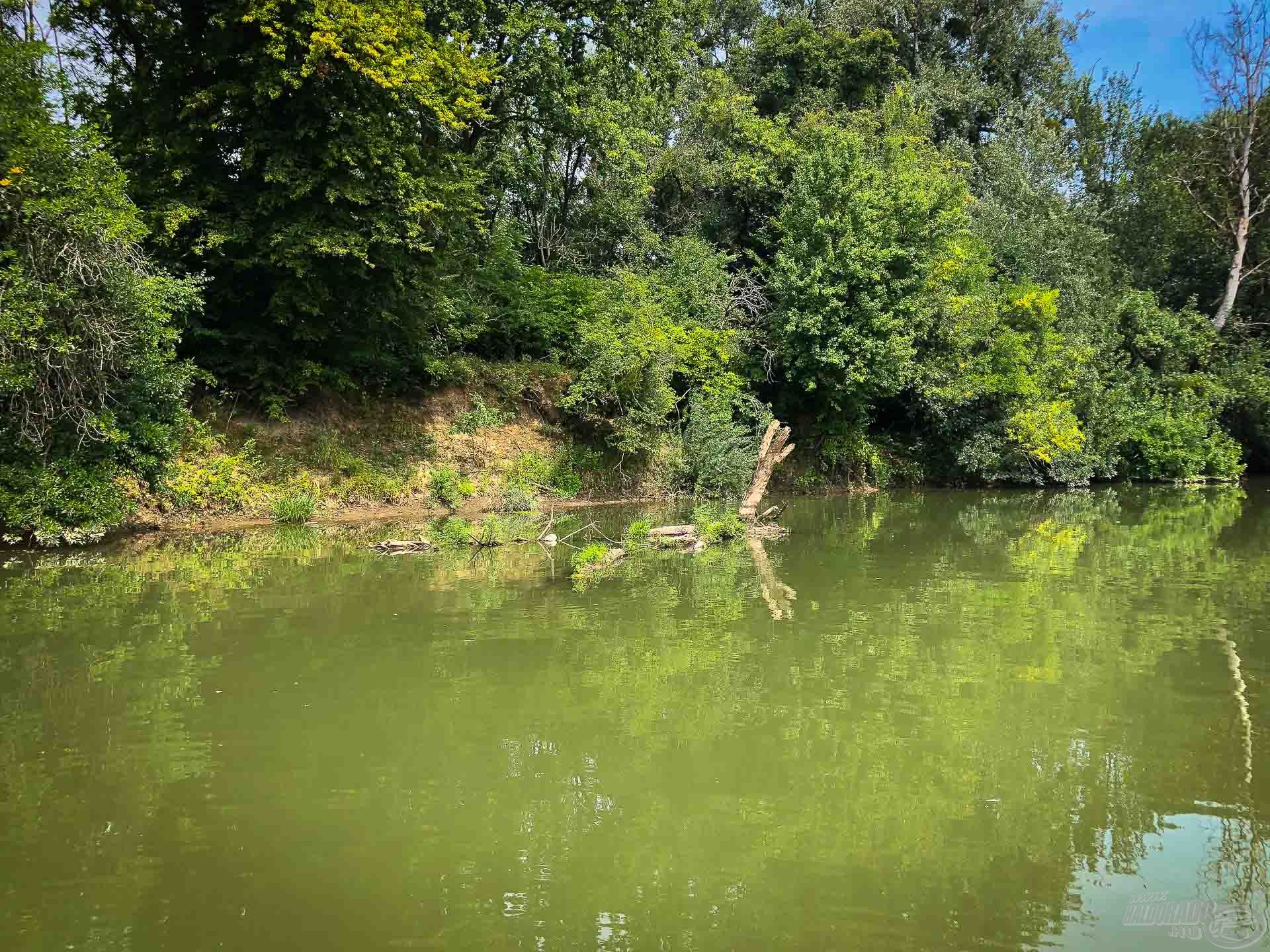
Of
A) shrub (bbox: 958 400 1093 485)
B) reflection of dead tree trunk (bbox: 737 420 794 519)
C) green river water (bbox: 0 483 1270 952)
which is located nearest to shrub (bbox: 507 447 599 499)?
reflection of dead tree trunk (bbox: 737 420 794 519)

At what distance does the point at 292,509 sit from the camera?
632 inches

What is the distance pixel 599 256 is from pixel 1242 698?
24785 millimetres

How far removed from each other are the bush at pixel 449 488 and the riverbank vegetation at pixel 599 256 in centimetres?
7

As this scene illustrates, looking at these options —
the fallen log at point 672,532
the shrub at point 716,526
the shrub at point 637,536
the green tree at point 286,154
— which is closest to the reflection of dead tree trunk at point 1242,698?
the shrub at point 716,526

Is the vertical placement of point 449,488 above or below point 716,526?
above

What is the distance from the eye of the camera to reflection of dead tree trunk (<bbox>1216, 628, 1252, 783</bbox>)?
491cm

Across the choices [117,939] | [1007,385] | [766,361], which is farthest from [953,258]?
[117,939]

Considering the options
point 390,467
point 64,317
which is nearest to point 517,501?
point 390,467

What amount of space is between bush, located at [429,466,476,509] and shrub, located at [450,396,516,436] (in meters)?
1.68

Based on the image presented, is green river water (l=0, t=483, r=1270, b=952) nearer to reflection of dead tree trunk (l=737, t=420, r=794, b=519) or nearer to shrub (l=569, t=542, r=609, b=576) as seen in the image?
shrub (l=569, t=542, r=609, b=576)

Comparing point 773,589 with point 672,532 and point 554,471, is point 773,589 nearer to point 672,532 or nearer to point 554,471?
point 672,532

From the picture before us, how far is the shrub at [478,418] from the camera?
66.3 ft

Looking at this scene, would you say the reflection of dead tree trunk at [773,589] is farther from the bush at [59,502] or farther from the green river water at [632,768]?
the bush at [59,502]

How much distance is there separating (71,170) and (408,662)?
1044cm
